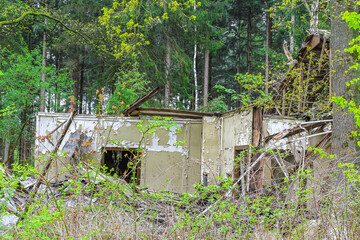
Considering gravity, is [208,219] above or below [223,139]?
below

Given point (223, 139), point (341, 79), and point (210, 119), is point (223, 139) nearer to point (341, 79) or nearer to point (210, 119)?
point (210, 119)

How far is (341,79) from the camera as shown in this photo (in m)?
7.05

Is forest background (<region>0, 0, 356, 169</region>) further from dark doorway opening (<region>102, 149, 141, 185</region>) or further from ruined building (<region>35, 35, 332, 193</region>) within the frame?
ruined building (<region>35, 35, 332, 193</region>)

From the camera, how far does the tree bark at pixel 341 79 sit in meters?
6.73

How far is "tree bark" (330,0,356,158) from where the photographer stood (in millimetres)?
6730

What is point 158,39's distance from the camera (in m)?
19.3

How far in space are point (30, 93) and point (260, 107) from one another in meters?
15.1

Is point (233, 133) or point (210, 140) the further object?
point (210, 140)

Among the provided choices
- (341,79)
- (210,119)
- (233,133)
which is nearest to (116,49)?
(210,119)

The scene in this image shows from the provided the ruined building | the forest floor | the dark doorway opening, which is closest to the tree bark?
the forest floor

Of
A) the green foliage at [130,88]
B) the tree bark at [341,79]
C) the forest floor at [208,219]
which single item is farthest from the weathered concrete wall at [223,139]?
the green foliage at [130,88]

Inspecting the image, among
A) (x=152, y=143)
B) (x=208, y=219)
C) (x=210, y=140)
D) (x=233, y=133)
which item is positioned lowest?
(x=208, y=219)

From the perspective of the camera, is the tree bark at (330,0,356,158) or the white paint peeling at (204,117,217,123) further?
the white paint peeling at (204,117,217,123)

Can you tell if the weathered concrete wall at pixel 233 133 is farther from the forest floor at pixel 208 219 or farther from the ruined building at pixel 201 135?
the forest floor at pixel 208 219
